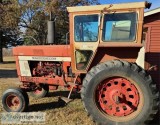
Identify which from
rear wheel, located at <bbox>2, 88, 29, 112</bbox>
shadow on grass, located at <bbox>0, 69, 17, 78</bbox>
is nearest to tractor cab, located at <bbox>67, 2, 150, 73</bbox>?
rear wheel, located at <bbox>2, 88, 29, 112</bbox>

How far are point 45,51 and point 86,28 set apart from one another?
1.43 m

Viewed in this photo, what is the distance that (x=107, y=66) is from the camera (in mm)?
6453

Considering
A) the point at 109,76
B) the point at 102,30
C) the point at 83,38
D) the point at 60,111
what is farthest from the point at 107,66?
the point at 60,111

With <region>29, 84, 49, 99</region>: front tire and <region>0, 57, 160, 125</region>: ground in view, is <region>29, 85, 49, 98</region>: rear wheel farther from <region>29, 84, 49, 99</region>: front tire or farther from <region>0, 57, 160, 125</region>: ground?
<region>0, 57, 160, 125</region>: ground

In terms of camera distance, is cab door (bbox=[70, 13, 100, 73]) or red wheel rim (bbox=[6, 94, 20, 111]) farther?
red wheel rim (bbox=[6, 94, 20, 111])

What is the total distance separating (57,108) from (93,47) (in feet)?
6.59

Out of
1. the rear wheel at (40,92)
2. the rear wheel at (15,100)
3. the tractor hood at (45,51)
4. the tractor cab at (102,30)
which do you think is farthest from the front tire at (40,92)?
the tractor cab at (102,30)

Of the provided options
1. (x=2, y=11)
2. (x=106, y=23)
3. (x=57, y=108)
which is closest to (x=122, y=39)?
(x=106, y=23)

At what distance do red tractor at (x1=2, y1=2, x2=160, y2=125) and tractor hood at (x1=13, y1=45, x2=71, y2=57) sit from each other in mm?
24

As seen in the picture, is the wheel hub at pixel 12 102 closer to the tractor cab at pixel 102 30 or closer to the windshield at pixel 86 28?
the tractor cab at pixel 102 30

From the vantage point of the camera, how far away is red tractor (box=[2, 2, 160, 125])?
6.34 meters

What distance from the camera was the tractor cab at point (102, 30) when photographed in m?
6.84

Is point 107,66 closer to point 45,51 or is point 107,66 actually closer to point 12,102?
point 45,51

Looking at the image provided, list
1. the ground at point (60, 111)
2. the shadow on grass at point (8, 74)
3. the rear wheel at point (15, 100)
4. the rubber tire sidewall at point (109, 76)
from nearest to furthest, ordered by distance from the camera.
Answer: the rubber tire sidewall at point (109, 76) → the ground at point (60, 111) → the rear wheel at point (15, 100) → the shadow on grass at point (8, 74)
